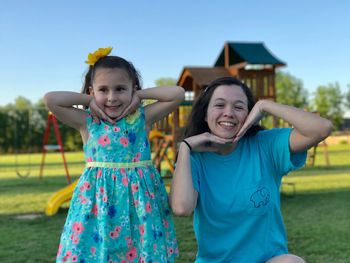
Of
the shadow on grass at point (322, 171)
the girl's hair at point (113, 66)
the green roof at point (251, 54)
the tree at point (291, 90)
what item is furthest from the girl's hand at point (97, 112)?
the tree at point (291, 90)

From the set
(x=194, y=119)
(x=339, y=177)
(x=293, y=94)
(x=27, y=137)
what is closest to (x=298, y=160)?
(x=194, y=119)

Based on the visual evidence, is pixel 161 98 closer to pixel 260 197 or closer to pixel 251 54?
pixel 260 197

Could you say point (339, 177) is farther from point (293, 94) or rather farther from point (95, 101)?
point (293, 94)

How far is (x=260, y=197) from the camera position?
7.29 feet

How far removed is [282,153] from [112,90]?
94 centimetres

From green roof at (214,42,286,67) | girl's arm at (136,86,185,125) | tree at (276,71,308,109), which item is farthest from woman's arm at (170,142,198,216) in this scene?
tree at (276,71,308,109)

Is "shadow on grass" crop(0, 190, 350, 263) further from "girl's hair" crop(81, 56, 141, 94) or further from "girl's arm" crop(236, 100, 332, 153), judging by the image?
"girl's arm" crop(236, 100, 332, 153)

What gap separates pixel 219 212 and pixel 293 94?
69.0 m

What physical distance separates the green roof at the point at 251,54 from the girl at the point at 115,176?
1378 centimetres

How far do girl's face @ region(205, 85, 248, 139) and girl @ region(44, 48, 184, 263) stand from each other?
46 cm

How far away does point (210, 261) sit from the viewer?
229cm

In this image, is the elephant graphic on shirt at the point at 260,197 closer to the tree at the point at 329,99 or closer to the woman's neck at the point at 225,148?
the woman's neck at the point at 225,148

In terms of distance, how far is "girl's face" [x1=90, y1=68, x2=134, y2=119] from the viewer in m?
2.52

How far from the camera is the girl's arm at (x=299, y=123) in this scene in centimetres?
219
